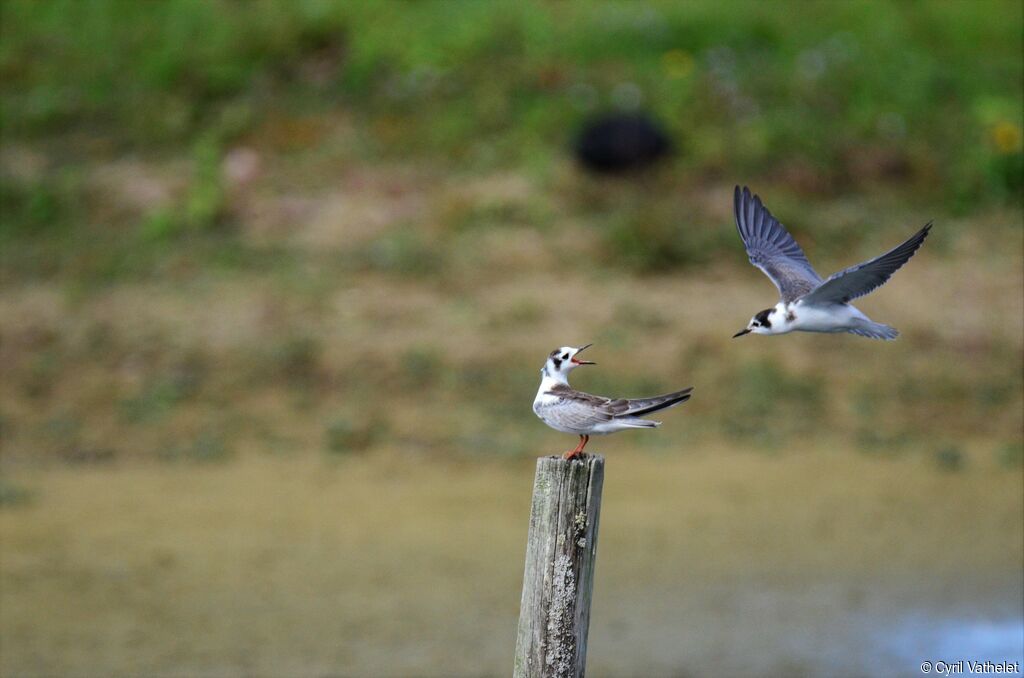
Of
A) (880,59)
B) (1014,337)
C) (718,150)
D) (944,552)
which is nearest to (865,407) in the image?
(1014,337)

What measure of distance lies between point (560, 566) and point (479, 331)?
26.8ft

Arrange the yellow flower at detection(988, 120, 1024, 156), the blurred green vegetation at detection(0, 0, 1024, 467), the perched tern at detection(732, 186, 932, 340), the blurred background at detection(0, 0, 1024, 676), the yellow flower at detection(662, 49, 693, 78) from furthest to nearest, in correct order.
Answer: the yellow flower at detection(662, 49, 693, 78) < the yellow flower at detection(988, 120, 1024, 156) < the blurred green vegetation at detection(0, 0, 1024, 467) < the blurred background at detection(0, 0, 1024, 676) < the perched tern at detection(732, 186, 932, 340)

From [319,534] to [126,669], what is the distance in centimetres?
254

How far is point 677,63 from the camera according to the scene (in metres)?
17.1

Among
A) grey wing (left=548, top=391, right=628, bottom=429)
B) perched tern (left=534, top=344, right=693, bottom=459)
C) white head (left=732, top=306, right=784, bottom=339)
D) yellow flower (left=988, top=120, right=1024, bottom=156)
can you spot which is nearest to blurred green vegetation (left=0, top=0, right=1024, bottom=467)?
yellow flower (left=988, top=120, right=1024, bottom=156)

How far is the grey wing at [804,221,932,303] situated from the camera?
5391 mm

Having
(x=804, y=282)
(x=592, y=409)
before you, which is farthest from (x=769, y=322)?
(x=592, y=409)

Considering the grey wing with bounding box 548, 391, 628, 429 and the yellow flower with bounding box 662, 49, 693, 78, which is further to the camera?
the yellow flower with bounding box 662, 49, 693, 78

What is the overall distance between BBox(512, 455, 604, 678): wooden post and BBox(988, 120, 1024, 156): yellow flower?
11.8 meters

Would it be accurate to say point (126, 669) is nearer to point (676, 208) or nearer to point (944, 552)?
point (944, 552)

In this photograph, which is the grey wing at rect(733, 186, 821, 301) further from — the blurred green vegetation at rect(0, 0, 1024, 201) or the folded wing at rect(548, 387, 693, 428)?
the blurred green vegetation at rect(0, 0, 1024, 201)

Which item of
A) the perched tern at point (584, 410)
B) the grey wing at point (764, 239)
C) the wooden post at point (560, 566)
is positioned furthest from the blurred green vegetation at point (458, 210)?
the wooden post at point (560, 566)

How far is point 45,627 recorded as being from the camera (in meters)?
8.16

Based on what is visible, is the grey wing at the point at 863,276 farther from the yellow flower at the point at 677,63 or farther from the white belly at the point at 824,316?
the yellow flower at the point at 677,63
